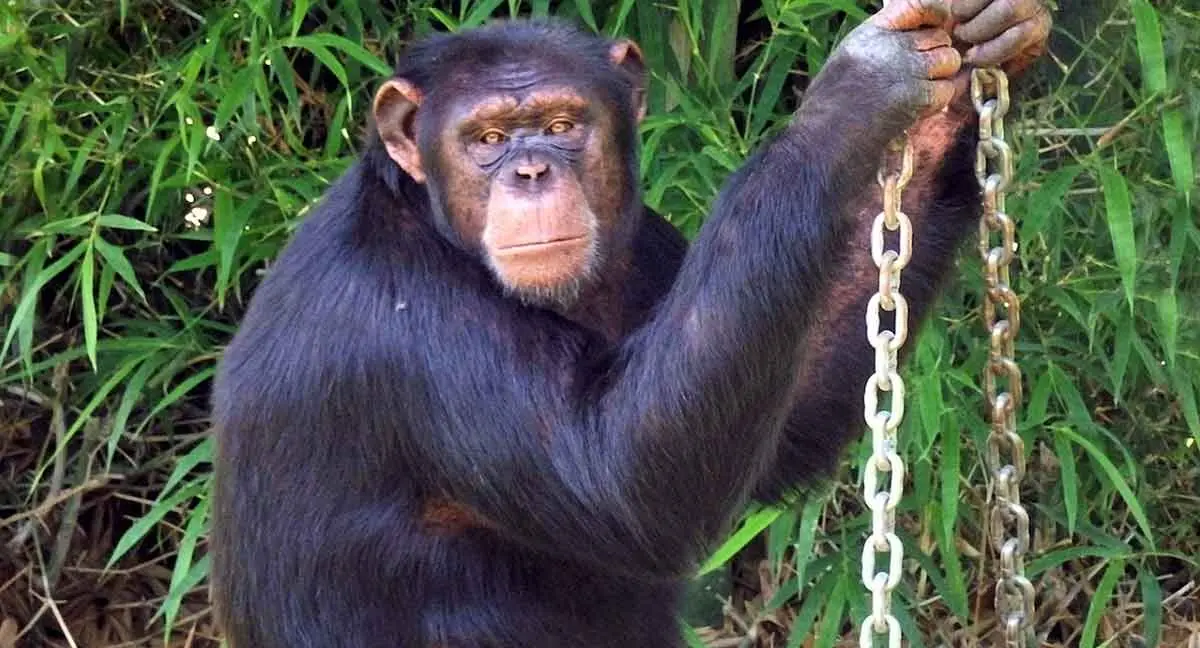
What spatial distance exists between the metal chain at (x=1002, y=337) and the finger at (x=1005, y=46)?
2 centimetres

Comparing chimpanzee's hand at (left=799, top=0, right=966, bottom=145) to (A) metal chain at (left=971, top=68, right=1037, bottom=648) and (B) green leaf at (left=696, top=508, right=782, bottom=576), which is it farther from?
(B) green leaf at (left=696, top=508, right=782, bottom=576)

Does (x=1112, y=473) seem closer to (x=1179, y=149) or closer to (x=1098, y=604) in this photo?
(x=1098, y=604)

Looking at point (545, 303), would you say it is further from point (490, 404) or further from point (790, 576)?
point (790, 576)

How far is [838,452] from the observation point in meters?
4.41

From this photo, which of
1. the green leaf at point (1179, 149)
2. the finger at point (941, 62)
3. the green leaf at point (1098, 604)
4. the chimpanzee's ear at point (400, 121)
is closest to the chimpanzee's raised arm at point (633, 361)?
the finger at point (941, 62)

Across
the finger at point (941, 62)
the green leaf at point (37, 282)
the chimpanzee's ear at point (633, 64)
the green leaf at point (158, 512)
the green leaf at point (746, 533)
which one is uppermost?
the finger at point (941, 62)

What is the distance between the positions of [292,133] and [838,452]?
216cm

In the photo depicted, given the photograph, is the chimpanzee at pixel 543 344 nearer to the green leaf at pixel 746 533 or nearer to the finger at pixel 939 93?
the finger at pixel 939 93

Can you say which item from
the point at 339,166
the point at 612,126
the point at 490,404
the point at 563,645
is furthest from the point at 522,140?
the point at 339,166

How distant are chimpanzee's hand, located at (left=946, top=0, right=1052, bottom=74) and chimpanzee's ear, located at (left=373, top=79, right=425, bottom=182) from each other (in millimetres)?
1196

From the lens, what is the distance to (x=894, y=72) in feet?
11.3

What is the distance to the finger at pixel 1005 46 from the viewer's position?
3.52 metres

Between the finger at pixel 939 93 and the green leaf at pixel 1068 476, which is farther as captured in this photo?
the green leaf at pixel 1068 476

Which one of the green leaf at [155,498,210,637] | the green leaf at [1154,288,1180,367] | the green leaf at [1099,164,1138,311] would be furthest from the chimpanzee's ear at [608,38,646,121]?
the green leaf at [155,498,210,637]
